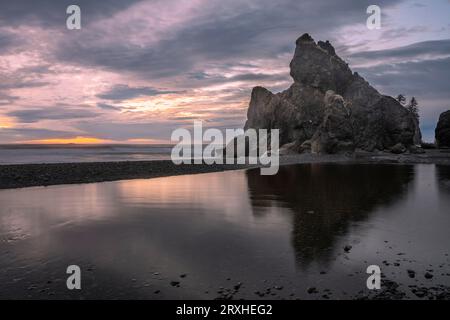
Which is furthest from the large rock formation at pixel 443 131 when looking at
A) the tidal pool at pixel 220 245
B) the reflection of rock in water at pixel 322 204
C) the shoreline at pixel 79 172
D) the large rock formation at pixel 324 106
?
the tidal pool at pixel 220 245

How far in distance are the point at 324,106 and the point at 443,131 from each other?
119 ft

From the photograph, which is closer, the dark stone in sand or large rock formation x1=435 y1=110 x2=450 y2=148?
the dark stone in sand

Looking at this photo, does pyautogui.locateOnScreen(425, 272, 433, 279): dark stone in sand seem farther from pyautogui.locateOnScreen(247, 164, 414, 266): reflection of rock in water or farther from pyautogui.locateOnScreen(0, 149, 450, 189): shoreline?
pyautogui.locateOnScreen(0, 149, 450, 189): shoreline

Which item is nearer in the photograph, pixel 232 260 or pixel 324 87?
pixel 232 260

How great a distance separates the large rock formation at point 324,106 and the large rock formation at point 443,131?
6.92m

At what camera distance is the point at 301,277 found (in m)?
9.96

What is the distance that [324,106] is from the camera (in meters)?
106

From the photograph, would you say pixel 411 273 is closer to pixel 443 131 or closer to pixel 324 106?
pixel 324 106

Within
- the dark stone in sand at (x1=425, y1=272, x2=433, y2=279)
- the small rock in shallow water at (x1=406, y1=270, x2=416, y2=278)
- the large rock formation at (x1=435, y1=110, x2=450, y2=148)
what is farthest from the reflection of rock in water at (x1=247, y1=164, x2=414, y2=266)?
the large rock formation at (x1=435, y1=110, x2=450, y2=148)

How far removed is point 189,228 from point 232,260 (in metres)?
4.85

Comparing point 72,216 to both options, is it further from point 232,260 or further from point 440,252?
point 440,252

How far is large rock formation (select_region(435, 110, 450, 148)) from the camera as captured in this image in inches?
4211

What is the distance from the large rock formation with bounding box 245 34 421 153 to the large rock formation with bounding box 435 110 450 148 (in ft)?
22.7

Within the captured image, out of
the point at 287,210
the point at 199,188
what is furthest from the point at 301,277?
the point at 199,188
